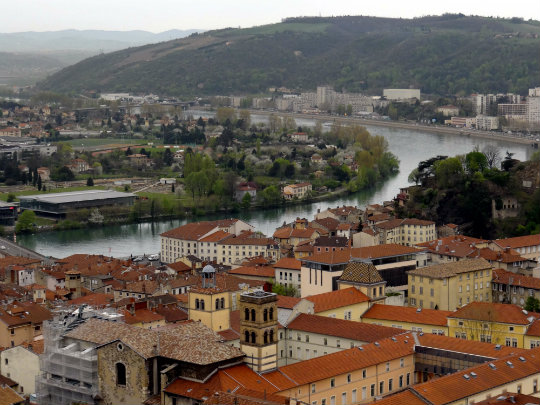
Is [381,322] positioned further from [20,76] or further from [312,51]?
[20,76]

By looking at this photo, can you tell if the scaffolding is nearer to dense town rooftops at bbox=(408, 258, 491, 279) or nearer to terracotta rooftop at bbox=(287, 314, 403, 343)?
terracotta rooftop at bbox=(287, 314, 403, 343)

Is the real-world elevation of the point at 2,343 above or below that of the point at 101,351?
below

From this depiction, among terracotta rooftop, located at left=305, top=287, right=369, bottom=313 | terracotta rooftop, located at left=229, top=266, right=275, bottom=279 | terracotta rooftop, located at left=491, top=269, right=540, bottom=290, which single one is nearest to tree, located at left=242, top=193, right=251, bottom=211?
terracotta rooftop, located at left=229, top=266, right=275, bottom=279

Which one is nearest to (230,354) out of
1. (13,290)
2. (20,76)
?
(13,290)

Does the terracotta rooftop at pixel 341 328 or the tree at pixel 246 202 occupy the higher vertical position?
the terracotta rooftop at pixel 341 328

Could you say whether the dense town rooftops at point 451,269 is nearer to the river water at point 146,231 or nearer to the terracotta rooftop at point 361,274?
the terracotta rooftop at point 361,274

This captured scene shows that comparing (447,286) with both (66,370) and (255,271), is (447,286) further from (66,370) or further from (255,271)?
(66,370)

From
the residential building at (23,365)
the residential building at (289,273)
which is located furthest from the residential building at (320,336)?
the residential building at (289,273)
